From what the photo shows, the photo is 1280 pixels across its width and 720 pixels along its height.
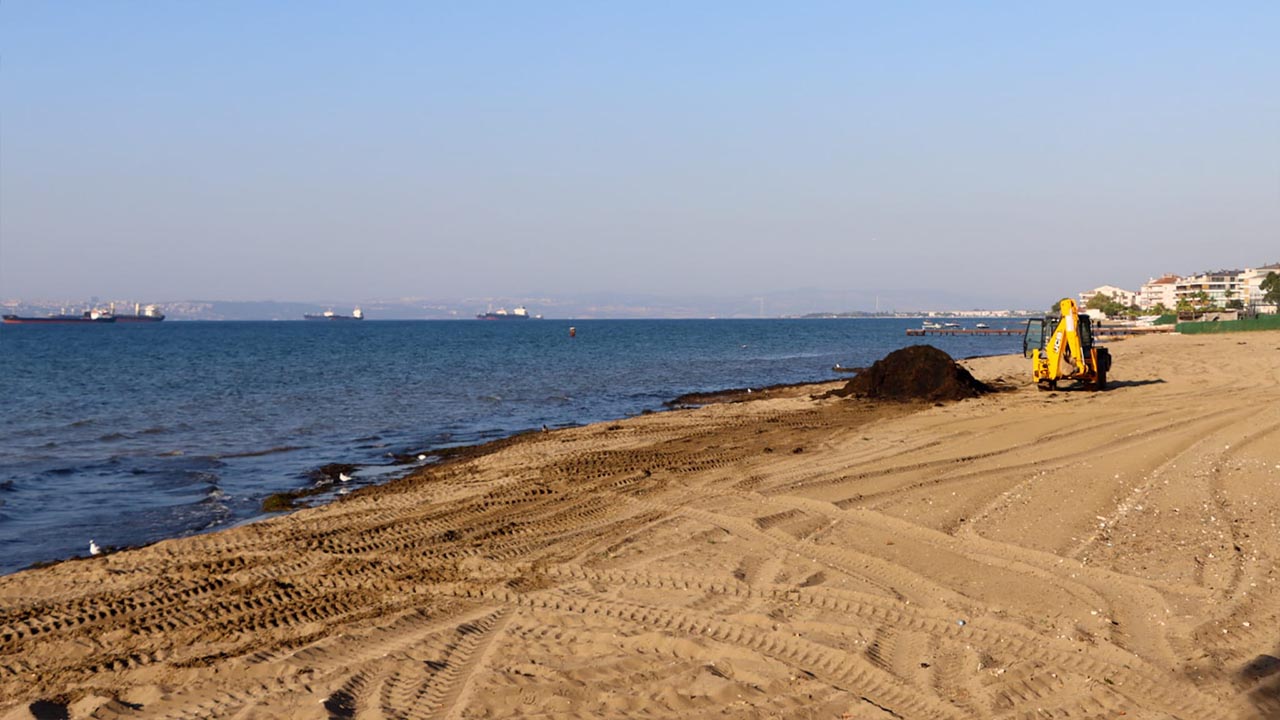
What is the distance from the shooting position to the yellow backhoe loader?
24.3 m

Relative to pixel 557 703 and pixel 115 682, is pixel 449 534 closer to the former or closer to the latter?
pixel 115 682

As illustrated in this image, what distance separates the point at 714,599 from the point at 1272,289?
452ft

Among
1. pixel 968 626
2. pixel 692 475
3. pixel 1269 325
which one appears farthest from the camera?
pixel 1269 325

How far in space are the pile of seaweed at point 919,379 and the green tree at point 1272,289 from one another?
370 feet

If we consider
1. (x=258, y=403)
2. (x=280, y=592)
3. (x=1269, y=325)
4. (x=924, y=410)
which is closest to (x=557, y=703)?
(x=280, y=592)

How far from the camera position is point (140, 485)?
53.6 ft

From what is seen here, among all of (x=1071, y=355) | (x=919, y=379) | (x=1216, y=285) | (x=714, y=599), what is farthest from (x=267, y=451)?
(x=1216, y=285)

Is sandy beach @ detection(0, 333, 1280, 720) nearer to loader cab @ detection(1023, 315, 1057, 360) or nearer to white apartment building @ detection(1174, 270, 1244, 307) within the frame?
loader cab @ detection(1023, 315, 1057, 360)

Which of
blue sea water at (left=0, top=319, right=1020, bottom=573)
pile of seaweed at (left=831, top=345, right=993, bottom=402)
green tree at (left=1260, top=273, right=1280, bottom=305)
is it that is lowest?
blue sea water at (left=0, top=319, right=1020, bottom=573)

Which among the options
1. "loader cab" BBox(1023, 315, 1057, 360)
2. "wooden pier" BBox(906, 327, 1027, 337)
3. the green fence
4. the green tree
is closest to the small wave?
"loader cab" BBox(1023, 315, 1057, 360)

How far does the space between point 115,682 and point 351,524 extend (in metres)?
5.22

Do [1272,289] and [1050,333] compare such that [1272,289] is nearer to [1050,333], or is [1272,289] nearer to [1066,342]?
[1050,333]

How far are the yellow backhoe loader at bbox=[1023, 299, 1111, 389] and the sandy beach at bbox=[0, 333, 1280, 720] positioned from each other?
9.53 metres

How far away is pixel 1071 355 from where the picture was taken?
2462cm
